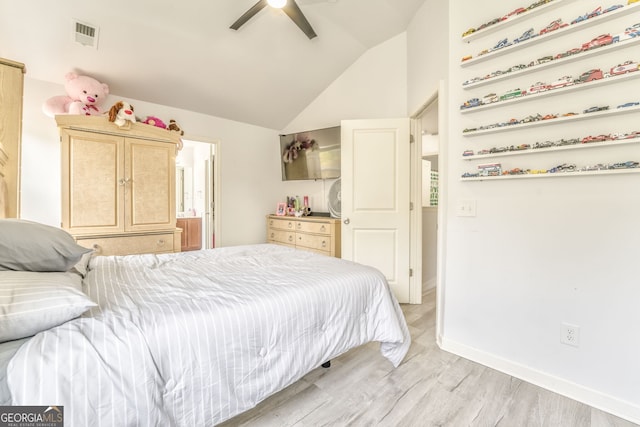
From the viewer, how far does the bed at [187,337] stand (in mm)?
768

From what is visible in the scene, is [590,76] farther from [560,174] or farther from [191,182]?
[191,182]

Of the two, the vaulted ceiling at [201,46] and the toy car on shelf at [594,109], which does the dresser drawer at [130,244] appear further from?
the toy car on shelf at [594,109]

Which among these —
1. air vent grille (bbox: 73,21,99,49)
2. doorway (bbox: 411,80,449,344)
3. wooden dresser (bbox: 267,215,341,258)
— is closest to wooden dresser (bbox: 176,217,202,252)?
wooden dresser (bbox: 267,215,341,258)

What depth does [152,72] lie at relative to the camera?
284 centimetres

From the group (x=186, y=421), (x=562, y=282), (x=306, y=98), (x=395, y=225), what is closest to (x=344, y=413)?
(x=186, y=421)

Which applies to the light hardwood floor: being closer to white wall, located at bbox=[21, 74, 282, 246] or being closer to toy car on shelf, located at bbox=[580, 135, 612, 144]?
toy car on shelf, located at bbox=[580, 135, 612, 144]

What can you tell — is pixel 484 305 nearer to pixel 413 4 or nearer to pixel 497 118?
pixel 497 118

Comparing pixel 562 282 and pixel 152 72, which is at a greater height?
pixel 152 72

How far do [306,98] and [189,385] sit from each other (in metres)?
3.86

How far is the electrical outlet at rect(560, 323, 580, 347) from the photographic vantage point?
5.04ft

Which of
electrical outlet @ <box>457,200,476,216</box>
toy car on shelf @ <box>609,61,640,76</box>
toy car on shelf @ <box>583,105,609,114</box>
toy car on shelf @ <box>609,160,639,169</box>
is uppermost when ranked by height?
toy car on shelf @ <box>609,61,640,76</box>

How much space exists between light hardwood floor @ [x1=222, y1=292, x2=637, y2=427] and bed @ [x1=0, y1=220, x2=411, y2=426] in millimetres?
205

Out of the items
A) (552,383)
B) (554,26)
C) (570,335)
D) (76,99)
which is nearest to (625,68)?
(554,26)

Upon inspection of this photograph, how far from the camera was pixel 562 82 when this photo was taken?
5.03 feet
